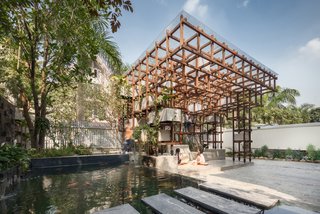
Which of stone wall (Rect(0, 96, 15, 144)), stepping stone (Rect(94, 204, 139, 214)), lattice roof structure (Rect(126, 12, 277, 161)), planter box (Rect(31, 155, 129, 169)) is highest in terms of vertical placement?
lattice roof structure (Rect(126, 12, 277, 161))

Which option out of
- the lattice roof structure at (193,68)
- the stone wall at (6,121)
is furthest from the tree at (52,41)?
the lattice roof structure at (193,68)

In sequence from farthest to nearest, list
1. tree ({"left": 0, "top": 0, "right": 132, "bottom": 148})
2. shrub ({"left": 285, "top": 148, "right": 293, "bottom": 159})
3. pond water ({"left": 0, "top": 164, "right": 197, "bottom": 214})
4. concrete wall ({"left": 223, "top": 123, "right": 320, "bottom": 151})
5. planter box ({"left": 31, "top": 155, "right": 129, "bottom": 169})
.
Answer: shrub ({"left": 285, "top": 148, "right": 293, "bottom": 159}) < concrete wall ({"left": 223, "top": 123, "right": 320, "bottom": 151}) < planter box ({"left": 31, "top": 155, "right": 129, "bottom": 169}) < tree ({"left": 0, "top": 0, "right": 132, "bottom": 148}) < pond water ({"left": 0, "top": 164, "right": 197, "bottom": 214})

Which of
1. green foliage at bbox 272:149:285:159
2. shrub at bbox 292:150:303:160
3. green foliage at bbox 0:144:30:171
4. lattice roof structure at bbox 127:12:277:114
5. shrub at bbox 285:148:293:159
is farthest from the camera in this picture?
green foliage at bbox 272:149:285:159

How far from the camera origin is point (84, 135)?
13.8 metres

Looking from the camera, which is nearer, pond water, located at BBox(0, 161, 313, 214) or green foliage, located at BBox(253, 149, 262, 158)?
pond water, located at BBox(0, 161, 313, 214)

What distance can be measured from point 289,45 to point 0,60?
1898 centimetres

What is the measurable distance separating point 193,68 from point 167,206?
23.4ft

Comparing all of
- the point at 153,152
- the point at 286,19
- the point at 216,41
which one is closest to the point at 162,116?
the point at 153,152

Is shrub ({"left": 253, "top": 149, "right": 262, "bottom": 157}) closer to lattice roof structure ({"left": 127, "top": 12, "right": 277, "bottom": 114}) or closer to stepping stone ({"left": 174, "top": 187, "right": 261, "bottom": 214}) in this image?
lattice roof structure ({"left": 127, "top": 12, "right": 277, "bottom": 114})

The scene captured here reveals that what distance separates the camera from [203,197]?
434cm

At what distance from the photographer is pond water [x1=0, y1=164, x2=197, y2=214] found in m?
4.11

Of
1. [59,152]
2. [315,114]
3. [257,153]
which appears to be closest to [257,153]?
[257,153]

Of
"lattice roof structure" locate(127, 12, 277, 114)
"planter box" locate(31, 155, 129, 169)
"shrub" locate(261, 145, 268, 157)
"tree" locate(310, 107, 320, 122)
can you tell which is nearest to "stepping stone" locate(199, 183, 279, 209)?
"lattice roof structure" locate(127, 12, 277, 114)

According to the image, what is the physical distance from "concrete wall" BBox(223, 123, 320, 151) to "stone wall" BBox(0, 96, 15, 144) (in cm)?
1818
